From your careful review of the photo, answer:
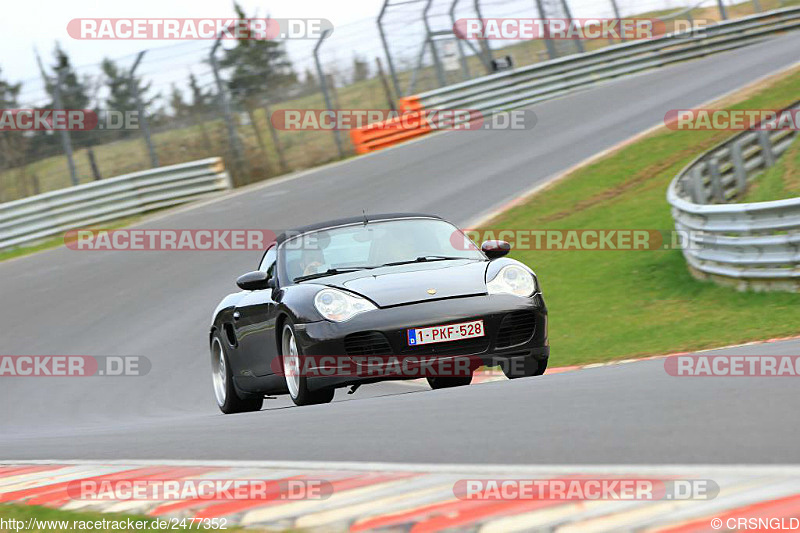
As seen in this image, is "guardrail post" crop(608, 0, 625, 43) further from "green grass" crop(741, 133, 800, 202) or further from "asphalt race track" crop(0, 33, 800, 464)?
"green grass" crop(741, 133, 800, 202)

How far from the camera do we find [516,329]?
794cm

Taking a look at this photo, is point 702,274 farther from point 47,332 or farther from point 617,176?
point 47,332

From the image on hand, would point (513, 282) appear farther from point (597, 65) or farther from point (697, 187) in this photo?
point (597, 65)

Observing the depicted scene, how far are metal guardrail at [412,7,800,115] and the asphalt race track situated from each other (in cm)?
66

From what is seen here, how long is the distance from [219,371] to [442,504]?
21.7 feet

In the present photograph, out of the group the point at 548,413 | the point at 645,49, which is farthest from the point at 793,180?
the point at 645,49

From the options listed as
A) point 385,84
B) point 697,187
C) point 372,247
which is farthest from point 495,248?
point 385,84

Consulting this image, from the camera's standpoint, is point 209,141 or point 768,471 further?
point 209,141

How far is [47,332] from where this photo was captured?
1516 centimetres

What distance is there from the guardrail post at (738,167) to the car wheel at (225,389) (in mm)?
10581

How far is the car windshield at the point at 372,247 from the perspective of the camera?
8.67m

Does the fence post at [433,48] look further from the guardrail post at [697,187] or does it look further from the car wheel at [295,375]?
the car wheel at [295,375]

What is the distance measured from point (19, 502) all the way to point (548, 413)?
231cm

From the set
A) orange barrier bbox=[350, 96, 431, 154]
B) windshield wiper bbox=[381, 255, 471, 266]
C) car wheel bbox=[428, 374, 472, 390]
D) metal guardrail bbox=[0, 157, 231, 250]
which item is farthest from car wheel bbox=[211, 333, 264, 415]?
A: orange barrier bbox=[350, 96, 431, 154]
